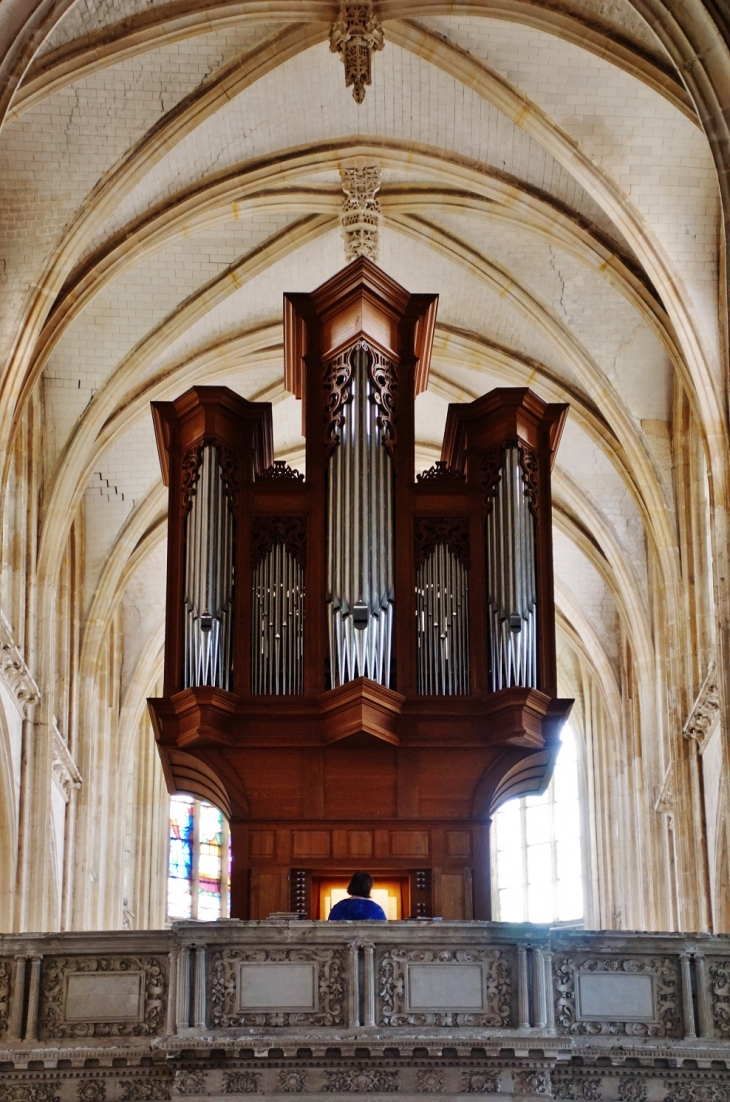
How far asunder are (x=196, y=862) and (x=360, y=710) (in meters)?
18.6

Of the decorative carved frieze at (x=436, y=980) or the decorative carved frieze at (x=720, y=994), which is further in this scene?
the decorative carved frieze at (x=720, y=994)

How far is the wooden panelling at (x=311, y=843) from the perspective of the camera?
1627 centimetres

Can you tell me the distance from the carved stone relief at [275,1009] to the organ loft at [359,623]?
2.84 m

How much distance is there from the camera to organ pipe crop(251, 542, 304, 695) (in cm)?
1672

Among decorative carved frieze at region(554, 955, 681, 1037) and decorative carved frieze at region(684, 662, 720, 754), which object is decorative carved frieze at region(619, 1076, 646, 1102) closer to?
decorative carved frieze at region(554, 955, 681, 1037)

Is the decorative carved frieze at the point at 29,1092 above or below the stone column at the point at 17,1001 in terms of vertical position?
below

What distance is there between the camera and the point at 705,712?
21.5 meters

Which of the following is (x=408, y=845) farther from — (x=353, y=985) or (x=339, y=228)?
(x=339, y=228)

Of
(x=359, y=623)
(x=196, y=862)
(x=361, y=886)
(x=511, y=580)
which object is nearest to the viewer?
(x=361, y=886)

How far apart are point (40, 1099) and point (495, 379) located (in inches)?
594

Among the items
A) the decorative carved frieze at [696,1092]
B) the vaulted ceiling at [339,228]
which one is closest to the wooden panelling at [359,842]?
the decorative carved frieze at [696,1092]

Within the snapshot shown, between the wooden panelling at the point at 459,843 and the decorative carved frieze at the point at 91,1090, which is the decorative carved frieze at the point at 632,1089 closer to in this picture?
the decorative carved frieze at the point at 91,1090

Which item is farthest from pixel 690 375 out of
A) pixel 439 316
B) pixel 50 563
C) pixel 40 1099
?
pixel 40 1099

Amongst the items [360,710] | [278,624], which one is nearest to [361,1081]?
[360,710]
